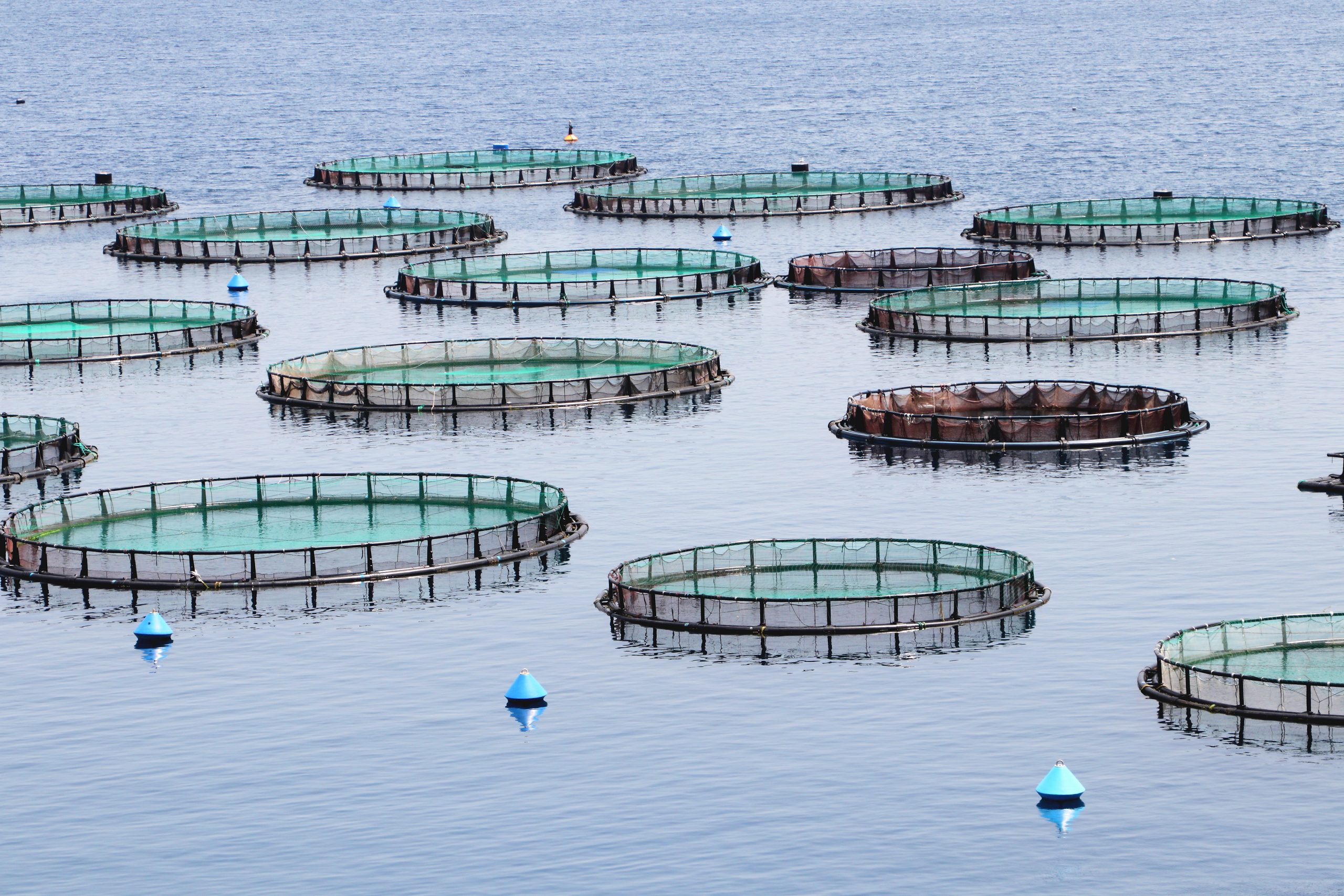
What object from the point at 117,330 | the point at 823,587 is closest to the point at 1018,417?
the point at 823,587

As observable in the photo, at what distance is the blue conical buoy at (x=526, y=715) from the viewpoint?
89125 mm

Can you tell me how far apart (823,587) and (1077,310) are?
6866 cm

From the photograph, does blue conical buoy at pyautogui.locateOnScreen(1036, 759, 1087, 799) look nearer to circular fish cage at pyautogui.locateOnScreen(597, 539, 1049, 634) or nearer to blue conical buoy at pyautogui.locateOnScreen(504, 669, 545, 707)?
circular fish cage at pyautogui.locateOnScreen(597, 539, 1049, 634)

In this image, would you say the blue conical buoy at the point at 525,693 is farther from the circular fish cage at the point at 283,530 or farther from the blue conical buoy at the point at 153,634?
the blue conical buoy at the point at 153,634

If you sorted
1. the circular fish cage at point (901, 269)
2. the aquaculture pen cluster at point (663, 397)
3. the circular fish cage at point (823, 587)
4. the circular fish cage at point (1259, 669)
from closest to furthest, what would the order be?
the circular fish cage at point (1259, 669), the circular fish cage at point (823, 587), the aquaculture pen cluster at point (663, 397), the circular fish cage at point (901, 269)

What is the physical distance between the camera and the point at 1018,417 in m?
134

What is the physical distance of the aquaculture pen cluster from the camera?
96.4 m

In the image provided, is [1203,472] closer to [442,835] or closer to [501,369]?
[501,369]

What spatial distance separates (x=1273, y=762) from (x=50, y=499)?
195 ft

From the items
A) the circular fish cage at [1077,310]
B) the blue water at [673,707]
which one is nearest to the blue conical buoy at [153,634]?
the blue water at [673,707]

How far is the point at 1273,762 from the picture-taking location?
269 ft

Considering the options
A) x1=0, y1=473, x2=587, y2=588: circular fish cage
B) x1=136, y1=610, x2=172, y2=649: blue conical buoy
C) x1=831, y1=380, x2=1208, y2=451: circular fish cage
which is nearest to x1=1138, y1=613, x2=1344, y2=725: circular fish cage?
x1=0, y1=473, x2=587, y2=588: circular fish cage

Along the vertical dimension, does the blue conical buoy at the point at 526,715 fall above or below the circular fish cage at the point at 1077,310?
below

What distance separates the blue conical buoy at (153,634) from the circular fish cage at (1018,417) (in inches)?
1705
